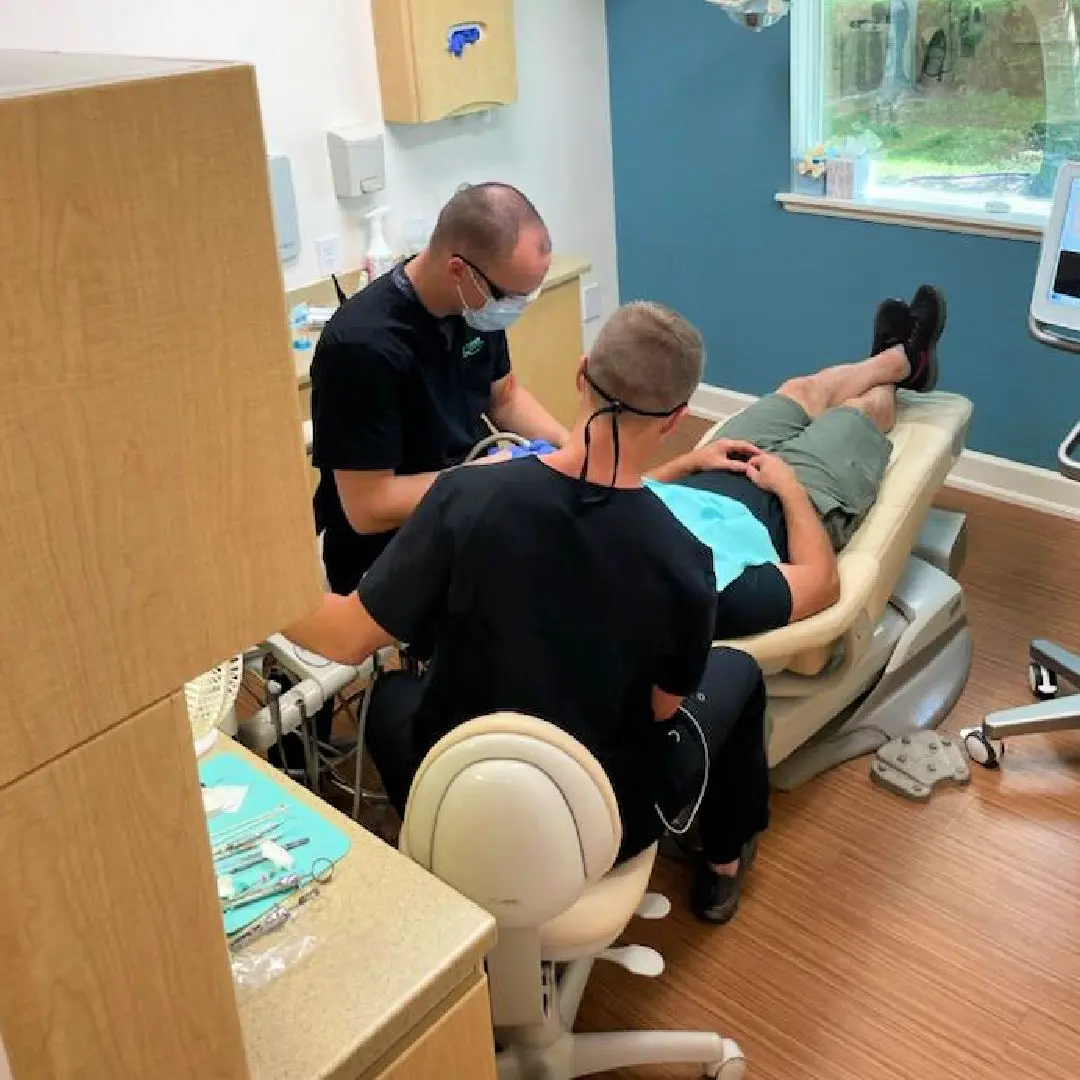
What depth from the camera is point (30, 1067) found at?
2.65 feet

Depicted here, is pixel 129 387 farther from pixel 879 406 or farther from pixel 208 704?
pixel 879 406

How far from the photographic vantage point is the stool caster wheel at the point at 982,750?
7.77 feet

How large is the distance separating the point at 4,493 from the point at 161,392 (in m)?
0.11

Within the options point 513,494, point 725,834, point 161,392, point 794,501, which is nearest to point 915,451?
point 794,501

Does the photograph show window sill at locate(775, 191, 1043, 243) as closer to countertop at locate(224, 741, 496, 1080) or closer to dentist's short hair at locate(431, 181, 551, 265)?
dentist's short hair at locate(431, 181, 551, 265)

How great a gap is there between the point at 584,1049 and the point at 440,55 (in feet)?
8.27

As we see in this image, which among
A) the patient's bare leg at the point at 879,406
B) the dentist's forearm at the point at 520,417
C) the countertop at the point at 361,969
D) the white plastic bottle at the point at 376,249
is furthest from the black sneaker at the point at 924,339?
the countertop at the point at 361,969

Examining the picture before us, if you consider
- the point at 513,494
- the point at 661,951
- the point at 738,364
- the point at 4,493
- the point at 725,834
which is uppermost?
the point at 4,493

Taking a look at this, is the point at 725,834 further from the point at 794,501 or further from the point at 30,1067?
the point at 30,1067

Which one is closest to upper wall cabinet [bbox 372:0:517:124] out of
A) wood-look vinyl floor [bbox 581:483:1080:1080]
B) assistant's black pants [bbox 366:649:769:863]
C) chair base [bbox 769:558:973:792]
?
chair base [bbox 769:558:973:792]

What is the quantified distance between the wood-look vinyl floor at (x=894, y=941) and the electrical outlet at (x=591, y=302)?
6.80ft

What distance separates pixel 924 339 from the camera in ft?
9.59

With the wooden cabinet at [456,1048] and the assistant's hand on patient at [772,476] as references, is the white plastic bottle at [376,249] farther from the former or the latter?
the wooden cabinet at [456,1048]

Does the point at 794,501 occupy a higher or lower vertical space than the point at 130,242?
lower
